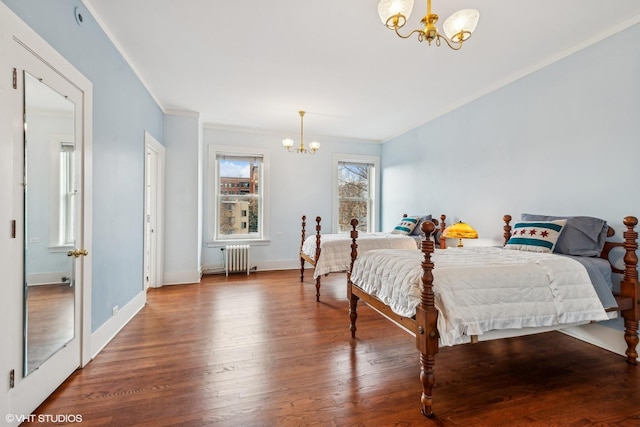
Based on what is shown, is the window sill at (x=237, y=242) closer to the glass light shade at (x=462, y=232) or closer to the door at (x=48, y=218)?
the door at (x=48, y=218)

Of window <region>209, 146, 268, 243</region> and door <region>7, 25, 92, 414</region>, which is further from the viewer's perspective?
window <region>209, 146, 268, 243</region>

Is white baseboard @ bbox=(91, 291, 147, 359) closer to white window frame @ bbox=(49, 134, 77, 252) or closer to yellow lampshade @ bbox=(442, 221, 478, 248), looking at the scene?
white window frame @ bbox=(49, 134, 77, 252)

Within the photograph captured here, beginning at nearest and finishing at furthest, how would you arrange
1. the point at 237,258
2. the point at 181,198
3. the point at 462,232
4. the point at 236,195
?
1. the point at 462,232
2. the point at 181,198
3. the point at 237,258
4. the point at 236,195

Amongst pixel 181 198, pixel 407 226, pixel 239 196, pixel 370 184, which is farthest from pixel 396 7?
pixel 370 184

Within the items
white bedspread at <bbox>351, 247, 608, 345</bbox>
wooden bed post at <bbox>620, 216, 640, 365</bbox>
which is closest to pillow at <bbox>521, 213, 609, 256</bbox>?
wooden bed post at <bbox>620, 216, 640, 365</bbox>

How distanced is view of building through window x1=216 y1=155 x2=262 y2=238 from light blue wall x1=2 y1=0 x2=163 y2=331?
205 cm

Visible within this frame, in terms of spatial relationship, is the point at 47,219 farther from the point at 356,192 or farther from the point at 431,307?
the point at 356,192

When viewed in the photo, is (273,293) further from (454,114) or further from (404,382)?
(454,114)

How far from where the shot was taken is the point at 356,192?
6.45 metres

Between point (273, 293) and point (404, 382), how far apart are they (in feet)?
8.12

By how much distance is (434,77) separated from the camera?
3402 mm

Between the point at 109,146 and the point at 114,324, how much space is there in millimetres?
1705

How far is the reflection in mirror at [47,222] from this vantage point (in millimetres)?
1632

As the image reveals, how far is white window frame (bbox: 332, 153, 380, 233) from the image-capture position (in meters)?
6.14
